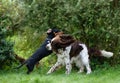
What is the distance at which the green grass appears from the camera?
31.5 feet

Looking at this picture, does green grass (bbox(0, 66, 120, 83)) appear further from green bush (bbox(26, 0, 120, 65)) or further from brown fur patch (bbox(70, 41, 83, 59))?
green bush (bbox(26, 0, 120, 65))

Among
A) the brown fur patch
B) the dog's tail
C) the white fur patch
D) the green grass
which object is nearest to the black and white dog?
the green grass

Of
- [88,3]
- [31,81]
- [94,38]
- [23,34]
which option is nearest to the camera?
[31,81]

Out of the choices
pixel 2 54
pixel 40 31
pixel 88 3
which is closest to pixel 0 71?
pixel 2 54

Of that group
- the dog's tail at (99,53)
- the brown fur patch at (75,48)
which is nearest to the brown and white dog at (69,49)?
the brown fur patch at (75,48)

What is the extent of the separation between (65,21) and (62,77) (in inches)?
71.7

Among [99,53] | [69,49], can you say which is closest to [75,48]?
[69,49]

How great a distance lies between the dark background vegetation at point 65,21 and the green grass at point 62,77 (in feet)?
1.92

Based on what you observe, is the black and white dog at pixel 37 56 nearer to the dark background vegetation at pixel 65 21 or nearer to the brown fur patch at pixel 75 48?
the dark background vegetation at pixel 65 21

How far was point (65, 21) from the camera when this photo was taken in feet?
36.6

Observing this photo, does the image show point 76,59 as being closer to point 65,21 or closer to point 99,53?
point 99,53

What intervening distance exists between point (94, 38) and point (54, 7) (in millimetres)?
1457

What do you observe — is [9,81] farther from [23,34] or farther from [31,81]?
[23,34]

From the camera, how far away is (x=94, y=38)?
1134 cm
